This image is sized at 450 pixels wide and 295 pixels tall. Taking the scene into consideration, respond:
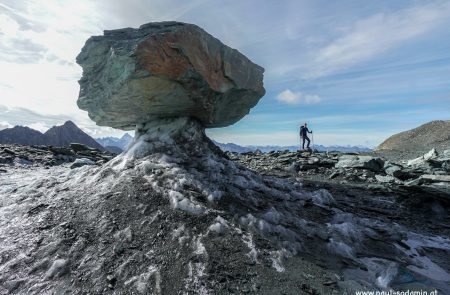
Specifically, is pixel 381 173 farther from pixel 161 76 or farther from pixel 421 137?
pixel 421 137

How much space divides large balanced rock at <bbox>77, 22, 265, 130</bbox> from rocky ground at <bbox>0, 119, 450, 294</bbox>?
3.03ft

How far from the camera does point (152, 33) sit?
29.3 ft

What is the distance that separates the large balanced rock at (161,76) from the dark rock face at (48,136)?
198 feet

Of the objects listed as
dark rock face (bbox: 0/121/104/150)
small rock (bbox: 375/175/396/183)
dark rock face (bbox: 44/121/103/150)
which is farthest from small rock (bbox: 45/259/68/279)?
dark rock face (bbox: 44/121/103/150)

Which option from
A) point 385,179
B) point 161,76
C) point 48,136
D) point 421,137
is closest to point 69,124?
point 48,136

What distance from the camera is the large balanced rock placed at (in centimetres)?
874

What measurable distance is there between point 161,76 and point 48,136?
101 m

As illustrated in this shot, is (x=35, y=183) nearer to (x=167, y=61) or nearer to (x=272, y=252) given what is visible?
(x=167, y=61)

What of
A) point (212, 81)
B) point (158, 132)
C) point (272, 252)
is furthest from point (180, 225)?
point (212, 81)

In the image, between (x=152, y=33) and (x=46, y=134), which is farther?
(x=46, y=134)

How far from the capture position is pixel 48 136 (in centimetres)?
9700

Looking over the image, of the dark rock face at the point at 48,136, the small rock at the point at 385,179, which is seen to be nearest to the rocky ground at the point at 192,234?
the small rock at the point at 385,179

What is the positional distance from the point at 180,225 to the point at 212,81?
4.72m

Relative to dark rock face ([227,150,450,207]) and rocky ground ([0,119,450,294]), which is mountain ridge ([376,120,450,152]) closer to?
dark rock face ([227,150,450,207])
